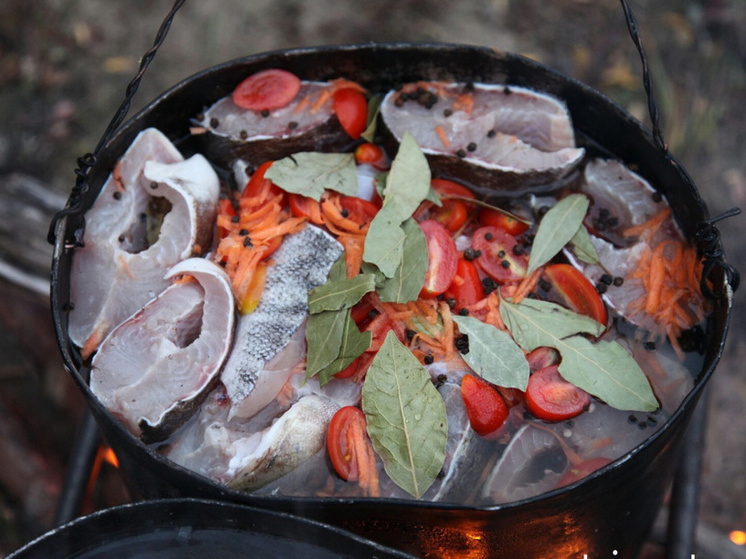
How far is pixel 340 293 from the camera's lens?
2590 mm

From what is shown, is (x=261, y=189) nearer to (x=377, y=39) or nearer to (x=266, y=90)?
(x=266, y=90)

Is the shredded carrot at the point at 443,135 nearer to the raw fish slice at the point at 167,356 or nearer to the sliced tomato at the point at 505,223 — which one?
the sliced tomato at the point at 505,223

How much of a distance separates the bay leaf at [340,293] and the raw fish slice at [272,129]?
75cm

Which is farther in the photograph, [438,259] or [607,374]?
[438,259]

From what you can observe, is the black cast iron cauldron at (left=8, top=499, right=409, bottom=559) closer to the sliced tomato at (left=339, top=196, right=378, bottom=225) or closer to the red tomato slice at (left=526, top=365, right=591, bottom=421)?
the red tomato slice at (left=526, top=365, right=591, bottom=421)

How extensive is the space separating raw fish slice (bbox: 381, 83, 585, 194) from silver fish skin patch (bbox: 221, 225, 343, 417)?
2.08 feet

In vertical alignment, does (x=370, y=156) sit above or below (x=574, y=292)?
above

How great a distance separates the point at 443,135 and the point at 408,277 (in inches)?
29.6

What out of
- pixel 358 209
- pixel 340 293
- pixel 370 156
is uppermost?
pixel 370 156

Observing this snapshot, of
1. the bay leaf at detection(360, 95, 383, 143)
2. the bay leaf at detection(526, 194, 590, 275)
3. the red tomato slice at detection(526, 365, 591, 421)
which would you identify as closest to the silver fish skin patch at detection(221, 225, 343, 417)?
the bay leaf at detection(360, 95, 383, 143)

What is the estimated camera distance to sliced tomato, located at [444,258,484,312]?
2742mm

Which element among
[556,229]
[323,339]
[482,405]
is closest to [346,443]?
[323,339]

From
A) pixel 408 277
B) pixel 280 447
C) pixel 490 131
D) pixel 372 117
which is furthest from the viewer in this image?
pixel 372 117

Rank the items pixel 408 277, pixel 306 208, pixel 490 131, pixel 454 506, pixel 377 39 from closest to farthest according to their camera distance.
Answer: pixel 454 506 → pixel 408 277 → pixel 306 208 → pixel 490 131 → pixel 377 39
